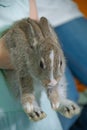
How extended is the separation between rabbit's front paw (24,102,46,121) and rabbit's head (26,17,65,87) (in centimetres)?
6

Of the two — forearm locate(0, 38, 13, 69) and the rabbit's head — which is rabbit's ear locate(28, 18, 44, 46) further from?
forearm locate(0, 38, 13, 69)

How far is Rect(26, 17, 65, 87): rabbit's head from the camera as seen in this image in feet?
2.19

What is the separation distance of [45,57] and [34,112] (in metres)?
0.12

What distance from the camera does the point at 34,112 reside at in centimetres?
70

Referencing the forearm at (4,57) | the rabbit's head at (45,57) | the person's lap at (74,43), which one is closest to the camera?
the rabbit's head at (45,57)

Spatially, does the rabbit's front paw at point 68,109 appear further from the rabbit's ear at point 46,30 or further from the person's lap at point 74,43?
the person's lap at point 74,43

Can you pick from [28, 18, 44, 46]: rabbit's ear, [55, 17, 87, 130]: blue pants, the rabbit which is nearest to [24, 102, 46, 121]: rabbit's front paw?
the rabbit

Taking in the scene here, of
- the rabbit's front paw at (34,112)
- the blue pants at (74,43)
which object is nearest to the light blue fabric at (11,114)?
the rabbit's front paw at (34,112)

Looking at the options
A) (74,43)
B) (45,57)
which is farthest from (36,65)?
(74,43)

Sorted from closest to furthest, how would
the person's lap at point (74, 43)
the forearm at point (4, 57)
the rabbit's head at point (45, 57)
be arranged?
1. the rabbit's head at point (45, 57)
2. the forearm at point (4, 57)
3. the person's lap at point (74, 43)

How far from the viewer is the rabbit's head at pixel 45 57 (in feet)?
2.19

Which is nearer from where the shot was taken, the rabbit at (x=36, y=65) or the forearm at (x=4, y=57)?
the rabbit at (x=36, y=65)

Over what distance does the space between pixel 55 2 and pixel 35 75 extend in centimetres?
98

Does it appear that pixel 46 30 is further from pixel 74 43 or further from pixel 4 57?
pixel 74 43
